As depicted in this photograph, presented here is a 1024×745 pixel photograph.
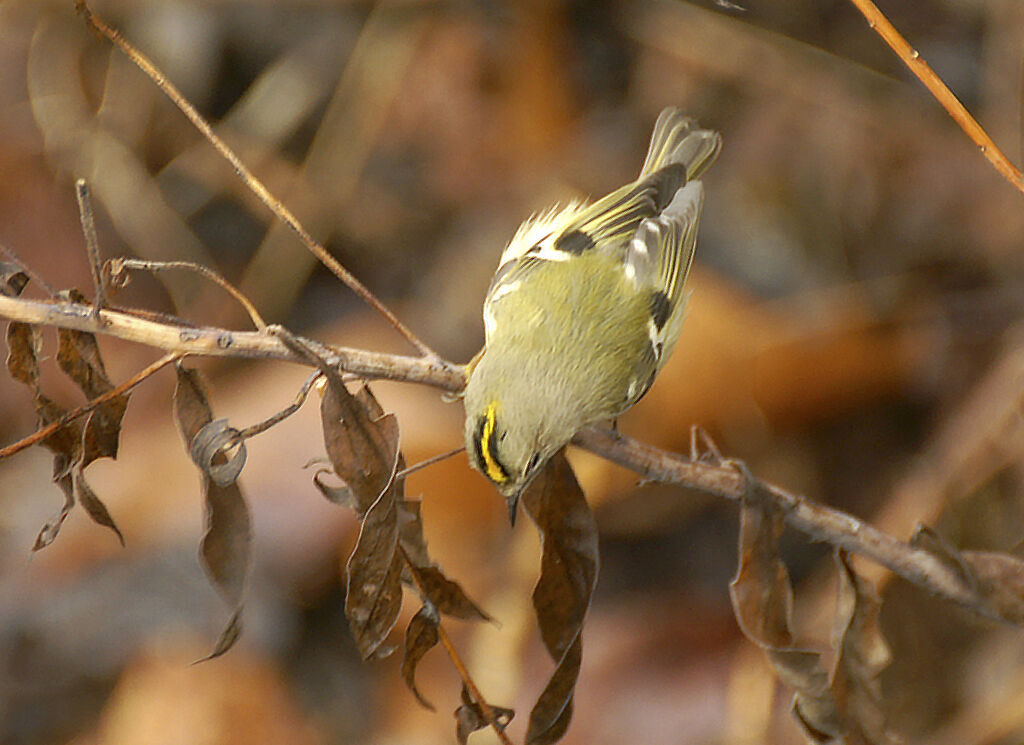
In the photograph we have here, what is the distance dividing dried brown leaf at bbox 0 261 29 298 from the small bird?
90 centimetres

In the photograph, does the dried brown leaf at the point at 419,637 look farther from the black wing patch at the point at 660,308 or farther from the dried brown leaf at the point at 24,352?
the black wing patch at the point at 660,308

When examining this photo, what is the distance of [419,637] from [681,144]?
6.50ft

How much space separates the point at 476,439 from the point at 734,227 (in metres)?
2.79

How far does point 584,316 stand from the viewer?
2725mm

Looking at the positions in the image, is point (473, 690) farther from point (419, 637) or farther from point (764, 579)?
point (764, 579)

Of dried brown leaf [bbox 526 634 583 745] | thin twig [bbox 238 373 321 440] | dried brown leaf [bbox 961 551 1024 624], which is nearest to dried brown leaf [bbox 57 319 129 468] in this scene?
thin twig [bbox 238 373 321 440]

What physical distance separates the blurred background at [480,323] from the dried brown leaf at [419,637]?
136 cm

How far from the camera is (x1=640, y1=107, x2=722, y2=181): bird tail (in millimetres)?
3301

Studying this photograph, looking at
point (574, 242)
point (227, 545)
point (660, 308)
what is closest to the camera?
point (227, 545)

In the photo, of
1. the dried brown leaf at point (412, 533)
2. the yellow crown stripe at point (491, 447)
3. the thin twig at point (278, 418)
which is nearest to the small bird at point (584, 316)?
the yellow crown stripe at point (491, 447)

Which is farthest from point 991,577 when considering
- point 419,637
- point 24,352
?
point 24,352

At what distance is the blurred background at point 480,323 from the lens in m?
3.63

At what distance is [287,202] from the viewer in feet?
16.4

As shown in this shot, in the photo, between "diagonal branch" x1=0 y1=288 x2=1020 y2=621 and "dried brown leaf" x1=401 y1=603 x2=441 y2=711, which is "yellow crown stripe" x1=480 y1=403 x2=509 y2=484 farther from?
"dried brown leaf" x1=401 y1=603 x2=441 y2=711
